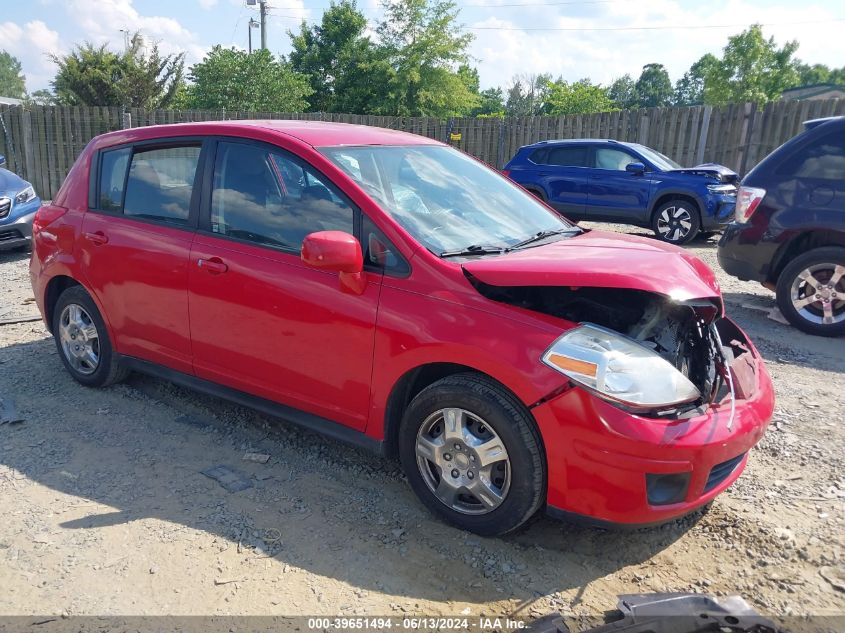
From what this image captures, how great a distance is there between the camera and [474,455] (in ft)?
9.76

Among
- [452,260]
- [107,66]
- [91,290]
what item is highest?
[107,66]

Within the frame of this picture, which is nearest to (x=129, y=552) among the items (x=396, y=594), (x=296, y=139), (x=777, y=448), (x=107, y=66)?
(x=396, y=594)

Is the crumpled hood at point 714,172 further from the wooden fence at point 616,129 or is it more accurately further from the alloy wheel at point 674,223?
the wooden fence at point 616,129

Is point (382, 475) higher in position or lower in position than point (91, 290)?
lower

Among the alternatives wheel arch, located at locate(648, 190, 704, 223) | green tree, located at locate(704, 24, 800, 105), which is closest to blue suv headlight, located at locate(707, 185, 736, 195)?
wheel arch, located at locate(648, 190, 704, 223)

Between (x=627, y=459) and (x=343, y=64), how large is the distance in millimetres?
38734

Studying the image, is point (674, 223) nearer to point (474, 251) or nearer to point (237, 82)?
point (474, 251)

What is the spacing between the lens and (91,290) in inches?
178

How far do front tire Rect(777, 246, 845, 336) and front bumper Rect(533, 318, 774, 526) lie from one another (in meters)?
4.00

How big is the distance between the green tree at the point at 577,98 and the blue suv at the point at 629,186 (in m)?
42.1

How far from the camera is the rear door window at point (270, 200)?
3453 mm

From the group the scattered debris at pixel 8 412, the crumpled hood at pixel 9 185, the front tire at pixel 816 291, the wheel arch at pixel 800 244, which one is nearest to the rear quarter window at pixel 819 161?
the wheel arch at pixel 800 244

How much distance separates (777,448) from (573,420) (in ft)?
6.56

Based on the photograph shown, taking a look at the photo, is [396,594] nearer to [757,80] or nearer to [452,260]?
[452,260]
